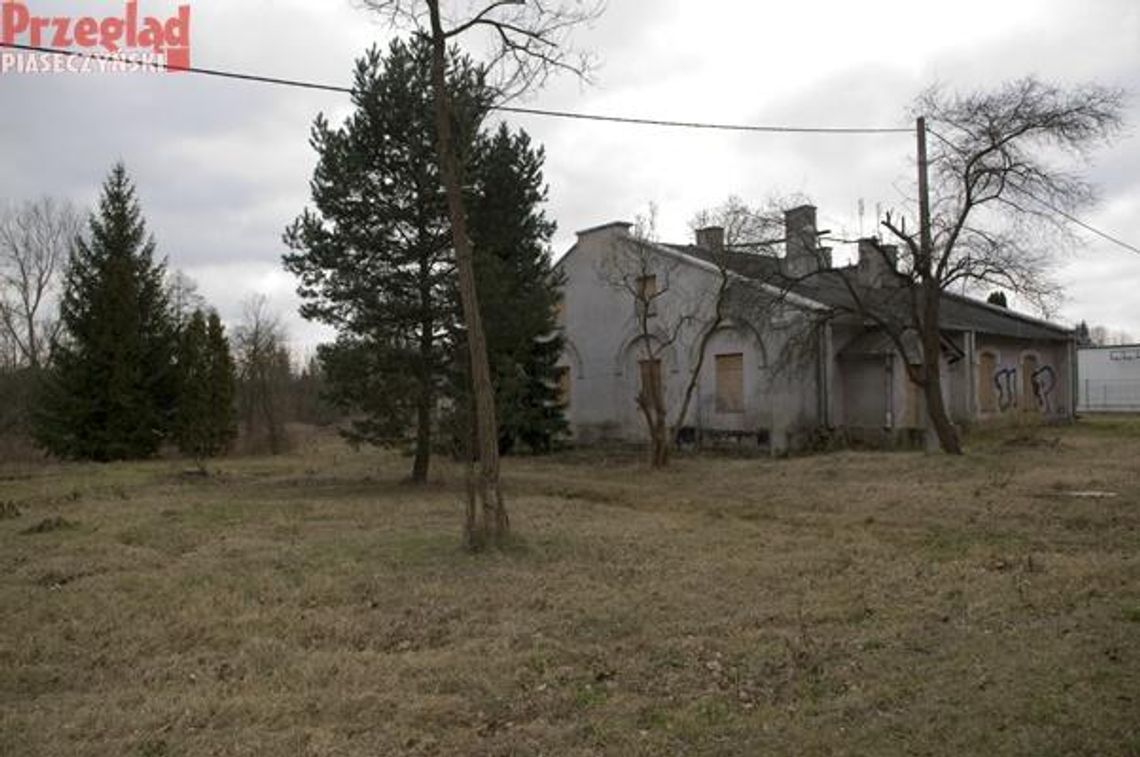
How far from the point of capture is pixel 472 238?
19312 millimetres

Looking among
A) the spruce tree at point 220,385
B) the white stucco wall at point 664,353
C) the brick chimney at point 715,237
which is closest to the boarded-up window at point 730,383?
the white stucco wall at point 664,353

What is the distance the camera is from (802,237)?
76.9 ft

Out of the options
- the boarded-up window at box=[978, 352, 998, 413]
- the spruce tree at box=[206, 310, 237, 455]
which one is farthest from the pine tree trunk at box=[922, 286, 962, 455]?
the spruce tree at box=[206, 310, 237, 455]

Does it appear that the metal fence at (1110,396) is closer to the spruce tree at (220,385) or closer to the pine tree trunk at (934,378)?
the pine tree trunk at (934,378)

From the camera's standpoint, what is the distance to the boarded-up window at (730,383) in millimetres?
27219

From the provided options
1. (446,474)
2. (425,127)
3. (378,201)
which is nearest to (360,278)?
Result: (378,201)

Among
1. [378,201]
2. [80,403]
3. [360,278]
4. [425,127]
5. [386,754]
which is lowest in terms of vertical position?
[386,754]

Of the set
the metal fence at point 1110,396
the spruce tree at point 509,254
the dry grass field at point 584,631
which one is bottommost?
the dry grass field at point 584,631

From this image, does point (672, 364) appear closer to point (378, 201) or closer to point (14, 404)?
point (378, 201)

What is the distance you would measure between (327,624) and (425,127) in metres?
12.7

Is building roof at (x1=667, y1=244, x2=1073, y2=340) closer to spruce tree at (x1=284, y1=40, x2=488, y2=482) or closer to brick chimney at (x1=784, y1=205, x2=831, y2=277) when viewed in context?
brick chimney at (x1=784, y1=205, x2=831, y2=277)

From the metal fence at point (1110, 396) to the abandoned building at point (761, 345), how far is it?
65.6 feet

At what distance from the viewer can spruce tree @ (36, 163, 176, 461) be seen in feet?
97.5

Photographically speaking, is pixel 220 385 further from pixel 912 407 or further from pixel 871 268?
pixel 912 407
